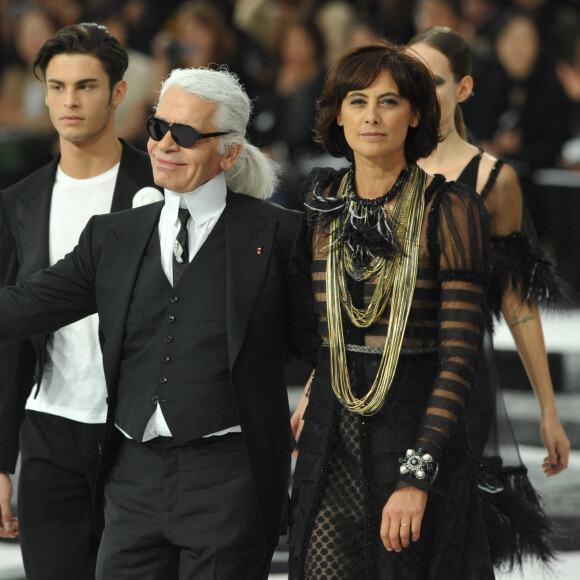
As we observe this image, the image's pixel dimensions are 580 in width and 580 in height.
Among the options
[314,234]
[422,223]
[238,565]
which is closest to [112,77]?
[314,234]

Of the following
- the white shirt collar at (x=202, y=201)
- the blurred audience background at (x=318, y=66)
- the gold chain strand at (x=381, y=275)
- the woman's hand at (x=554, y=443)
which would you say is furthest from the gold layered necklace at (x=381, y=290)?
the blurred audience background at (x=318, y=66)

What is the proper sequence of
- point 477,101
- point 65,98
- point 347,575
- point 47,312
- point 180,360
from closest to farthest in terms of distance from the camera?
point 347,575, point 180,360, point 47,312, point 65,98, point 477,101

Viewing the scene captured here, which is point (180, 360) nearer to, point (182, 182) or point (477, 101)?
point (182, 182)

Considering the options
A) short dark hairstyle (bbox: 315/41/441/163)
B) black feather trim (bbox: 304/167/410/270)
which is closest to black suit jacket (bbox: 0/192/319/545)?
black feather trim (bbox: 304/167/410/270)

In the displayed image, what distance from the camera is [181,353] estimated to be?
3.29 m

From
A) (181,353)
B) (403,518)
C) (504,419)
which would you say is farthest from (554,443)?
(181,353)

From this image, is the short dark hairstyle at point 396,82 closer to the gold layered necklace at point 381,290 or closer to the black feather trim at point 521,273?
the gold layered necklace at point 381,290

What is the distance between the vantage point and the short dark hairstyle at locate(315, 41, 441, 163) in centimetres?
321

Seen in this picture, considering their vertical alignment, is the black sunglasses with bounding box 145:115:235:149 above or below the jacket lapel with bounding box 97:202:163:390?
above

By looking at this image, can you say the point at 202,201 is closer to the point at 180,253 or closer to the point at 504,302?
the point at 180,253

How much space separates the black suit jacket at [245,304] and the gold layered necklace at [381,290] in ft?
0.60

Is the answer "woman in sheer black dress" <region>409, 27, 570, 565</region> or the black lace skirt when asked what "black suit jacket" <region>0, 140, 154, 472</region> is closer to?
"woman in sheer black dress" <region>409, 27, 570, 565</region>

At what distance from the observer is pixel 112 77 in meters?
4.31

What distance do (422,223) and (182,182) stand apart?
0.67 metres
